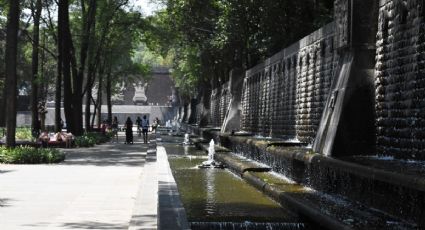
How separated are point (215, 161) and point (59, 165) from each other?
513cm

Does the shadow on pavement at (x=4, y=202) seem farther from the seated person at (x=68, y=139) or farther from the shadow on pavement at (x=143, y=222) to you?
the seated person at (x=68, y=139)

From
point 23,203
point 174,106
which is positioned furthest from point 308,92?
point 174,106

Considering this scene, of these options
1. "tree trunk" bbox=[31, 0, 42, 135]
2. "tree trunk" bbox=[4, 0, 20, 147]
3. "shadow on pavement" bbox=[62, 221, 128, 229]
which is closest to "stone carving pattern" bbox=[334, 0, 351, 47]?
"shadow on pavement" bbox=[62, 221, 128, 229]

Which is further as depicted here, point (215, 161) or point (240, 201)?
point (215, 161)

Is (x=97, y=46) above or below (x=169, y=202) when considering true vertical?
above

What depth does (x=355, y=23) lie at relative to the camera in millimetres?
14617

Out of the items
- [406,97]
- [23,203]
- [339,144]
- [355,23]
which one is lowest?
[23,203]

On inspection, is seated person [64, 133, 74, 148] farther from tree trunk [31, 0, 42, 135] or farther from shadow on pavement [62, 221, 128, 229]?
shadow on pavement [62, 221, 128, 229]

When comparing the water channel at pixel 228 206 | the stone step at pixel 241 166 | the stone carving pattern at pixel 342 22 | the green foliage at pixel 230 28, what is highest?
the green foliage at pixel 230 28

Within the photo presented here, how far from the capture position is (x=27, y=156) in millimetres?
23219

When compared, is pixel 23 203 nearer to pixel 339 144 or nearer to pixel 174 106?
pixel 339 144

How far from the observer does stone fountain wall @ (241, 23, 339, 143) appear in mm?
19328

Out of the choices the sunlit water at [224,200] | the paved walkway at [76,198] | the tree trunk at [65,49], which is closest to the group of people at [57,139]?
the tree trunk at [65,49]

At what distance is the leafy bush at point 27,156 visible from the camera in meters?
23.0
